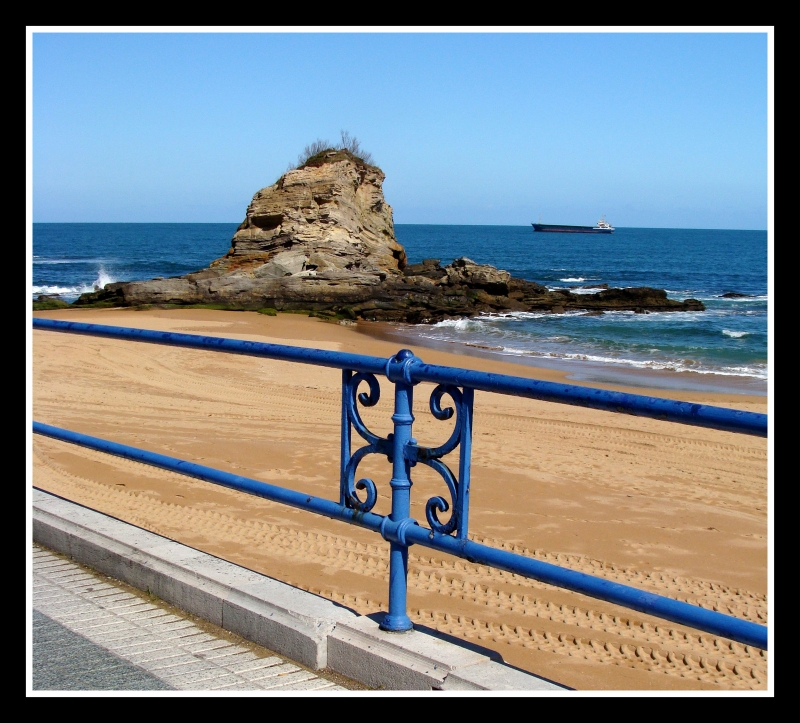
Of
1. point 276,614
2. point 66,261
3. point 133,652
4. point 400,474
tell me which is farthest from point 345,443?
point 66,261

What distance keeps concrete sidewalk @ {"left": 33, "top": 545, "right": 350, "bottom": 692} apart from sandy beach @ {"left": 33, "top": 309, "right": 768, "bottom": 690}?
1.43m

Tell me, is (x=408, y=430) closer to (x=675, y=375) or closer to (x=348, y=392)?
(x=348, y=392)

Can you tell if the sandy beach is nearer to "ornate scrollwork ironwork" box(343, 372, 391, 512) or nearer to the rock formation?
"ornate scrollwork ironwork" box(343, 372, 391, 512)

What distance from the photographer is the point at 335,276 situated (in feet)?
111

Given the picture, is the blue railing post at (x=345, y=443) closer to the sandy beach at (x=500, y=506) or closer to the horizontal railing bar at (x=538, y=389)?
the horizontal railing bar at (x=538, y=389)

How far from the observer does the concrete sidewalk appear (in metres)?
3.05

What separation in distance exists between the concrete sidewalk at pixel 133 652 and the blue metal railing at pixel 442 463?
500mm

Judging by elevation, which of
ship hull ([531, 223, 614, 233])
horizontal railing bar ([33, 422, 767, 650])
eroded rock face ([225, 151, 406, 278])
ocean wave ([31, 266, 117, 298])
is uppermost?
ship hull ([531, 223, 614, 233])

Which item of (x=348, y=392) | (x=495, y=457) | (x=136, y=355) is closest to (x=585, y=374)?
(x=136, y=355)

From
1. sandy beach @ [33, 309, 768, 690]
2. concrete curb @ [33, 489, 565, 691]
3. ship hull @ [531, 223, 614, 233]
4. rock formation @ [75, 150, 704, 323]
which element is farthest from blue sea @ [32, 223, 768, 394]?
ship hull @ [531, 223, 614, 233]

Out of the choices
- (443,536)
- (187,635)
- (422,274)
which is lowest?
(187,635)

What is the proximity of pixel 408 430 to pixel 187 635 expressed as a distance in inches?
47.6

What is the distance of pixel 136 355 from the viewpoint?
15.7 metres

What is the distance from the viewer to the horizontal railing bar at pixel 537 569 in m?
2.43
